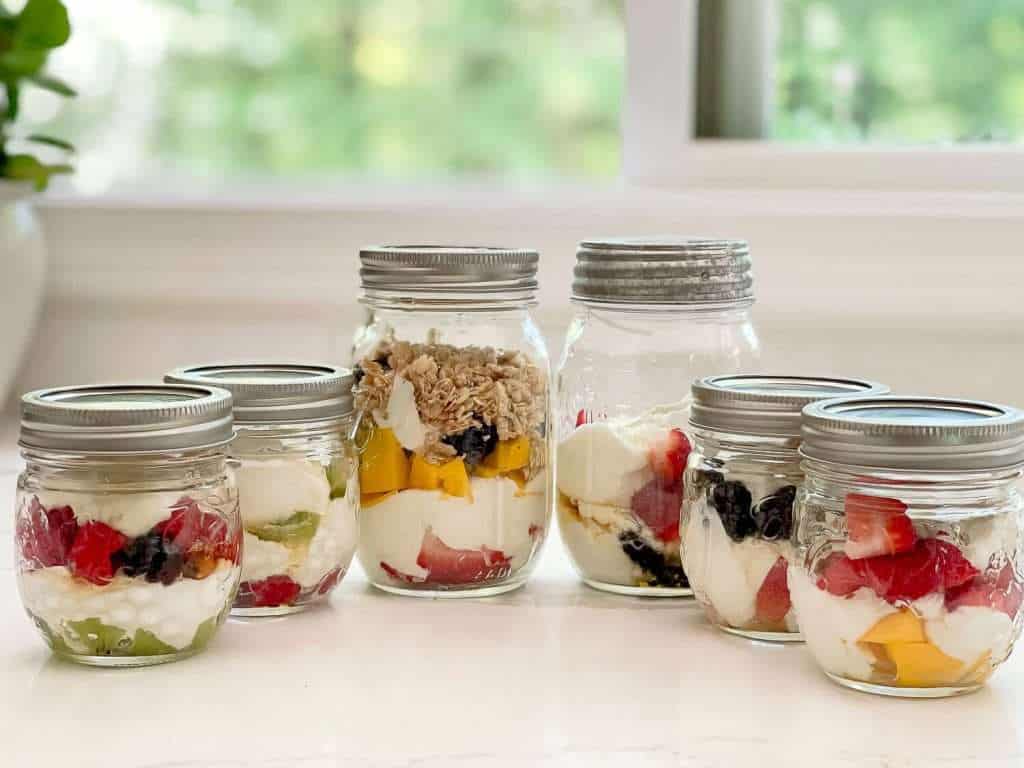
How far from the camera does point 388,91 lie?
2.56m

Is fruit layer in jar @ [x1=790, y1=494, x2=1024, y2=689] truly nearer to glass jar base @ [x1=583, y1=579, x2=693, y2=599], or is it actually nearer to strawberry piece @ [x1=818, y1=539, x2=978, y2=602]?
strawberry piece @ [x1=818, y1=539, x2=978, y2=602]

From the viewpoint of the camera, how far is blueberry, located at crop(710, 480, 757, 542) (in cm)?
85

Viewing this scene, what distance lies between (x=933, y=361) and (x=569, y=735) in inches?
32.1

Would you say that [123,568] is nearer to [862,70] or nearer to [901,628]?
[901,628]

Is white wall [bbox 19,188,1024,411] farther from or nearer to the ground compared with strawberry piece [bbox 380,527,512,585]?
farther from the ground

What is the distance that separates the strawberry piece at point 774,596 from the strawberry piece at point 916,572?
0.10 m

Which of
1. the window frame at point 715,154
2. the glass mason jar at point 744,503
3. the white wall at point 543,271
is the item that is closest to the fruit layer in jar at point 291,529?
the glass mason jar at point 744,503

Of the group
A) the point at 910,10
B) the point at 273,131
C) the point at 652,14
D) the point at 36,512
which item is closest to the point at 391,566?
the point at 36,512

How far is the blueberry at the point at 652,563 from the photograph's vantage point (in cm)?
96

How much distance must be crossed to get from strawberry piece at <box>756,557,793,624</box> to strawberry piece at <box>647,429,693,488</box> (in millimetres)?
113

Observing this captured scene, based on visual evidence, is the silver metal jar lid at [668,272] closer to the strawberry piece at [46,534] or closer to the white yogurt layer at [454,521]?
the white yogurt layer at [454,521]

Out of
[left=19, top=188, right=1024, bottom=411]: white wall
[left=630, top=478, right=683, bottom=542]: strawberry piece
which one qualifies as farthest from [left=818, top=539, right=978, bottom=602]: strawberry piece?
[left=19, top=188, right=1024, bottom=411]: white wall

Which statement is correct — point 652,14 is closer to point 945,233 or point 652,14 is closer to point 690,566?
point 945,233

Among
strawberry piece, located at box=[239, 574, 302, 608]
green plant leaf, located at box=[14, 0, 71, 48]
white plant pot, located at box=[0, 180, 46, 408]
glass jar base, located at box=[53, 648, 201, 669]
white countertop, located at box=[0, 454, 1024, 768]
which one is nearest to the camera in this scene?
white countertop, located at box=[0, 454, 1024, 768]
